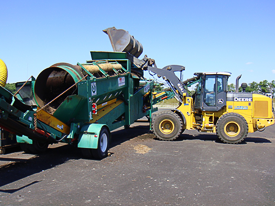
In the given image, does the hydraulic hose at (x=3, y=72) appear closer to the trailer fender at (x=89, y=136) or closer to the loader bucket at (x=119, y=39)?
the trailer fender at (x=89, y=136)

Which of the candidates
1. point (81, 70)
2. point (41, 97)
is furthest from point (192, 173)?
point (41, 97)

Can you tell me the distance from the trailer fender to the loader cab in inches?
182

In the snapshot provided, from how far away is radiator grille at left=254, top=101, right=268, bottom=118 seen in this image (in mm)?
9375

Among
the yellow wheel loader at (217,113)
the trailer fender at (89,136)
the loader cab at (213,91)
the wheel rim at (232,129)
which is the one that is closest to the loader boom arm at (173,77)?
the yellow wheel loader at (217,113)

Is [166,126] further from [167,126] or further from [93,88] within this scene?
[93,88]

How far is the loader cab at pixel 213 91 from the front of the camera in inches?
379

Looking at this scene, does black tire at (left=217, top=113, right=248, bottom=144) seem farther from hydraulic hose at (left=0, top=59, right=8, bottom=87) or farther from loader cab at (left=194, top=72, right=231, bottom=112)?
hydraulic hose at (left=0, top=59, right=8, bottom=87)

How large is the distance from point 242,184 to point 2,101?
5021 mm

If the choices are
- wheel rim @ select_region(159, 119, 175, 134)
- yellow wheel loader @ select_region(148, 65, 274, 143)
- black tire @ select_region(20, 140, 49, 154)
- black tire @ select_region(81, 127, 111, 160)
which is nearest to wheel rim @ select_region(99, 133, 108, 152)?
black tire @ select_region(81, 127, 111, 160)

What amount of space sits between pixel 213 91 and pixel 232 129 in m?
1.59

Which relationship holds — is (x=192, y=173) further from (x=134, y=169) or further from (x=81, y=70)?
(x=81, y=70)

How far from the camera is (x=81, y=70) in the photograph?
24.0 ft

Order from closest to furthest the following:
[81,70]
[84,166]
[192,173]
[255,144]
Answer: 1. [192,173]
2. [84,166]
3. [81,70]
4. [255,144]

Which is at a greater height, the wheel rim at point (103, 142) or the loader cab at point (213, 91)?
the loader cab at point (213, 91)
